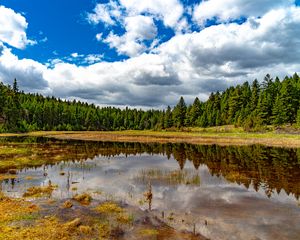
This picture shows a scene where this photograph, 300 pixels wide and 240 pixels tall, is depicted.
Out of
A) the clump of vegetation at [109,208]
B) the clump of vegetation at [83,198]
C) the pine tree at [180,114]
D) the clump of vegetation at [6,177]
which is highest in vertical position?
the pine tree at [180,114]

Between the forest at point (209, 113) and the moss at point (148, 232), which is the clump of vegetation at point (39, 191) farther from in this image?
the forest at point (209, 113)

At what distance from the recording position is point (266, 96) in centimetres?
12088

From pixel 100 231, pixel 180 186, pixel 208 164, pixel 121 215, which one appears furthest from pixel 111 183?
pixel 208 164

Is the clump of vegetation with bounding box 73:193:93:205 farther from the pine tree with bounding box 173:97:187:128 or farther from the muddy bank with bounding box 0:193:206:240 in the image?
the pine tree with bounding box 173:97:187:128

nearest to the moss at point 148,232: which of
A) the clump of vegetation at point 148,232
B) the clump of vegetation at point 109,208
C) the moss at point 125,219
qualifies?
the clump of vegetation at point 148,232

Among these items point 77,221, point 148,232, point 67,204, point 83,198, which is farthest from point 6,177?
point 148,232

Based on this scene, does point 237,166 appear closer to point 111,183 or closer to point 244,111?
point 111,183

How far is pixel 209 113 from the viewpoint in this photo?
447ft

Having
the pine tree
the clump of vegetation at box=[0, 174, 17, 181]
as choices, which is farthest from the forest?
the clump of vegetation at box=[0, 174, 17, 181]

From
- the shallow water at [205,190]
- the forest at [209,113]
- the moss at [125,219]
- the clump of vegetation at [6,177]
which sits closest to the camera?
the moss at [125,219]

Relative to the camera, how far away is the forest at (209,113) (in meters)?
108

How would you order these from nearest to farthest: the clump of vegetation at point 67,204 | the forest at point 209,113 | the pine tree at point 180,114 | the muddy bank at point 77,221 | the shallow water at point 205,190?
the muddy bank at point 77,221, the shallow water at point 205,190, the clump of vegetation at point 67,204, the forest at point 209,113, the pine tree at point 180,114

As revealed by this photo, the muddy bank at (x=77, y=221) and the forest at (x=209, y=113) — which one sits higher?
the forest at (x=209, y=113)

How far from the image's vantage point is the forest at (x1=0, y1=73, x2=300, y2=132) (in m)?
108
